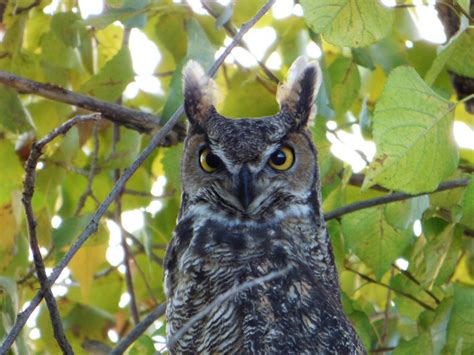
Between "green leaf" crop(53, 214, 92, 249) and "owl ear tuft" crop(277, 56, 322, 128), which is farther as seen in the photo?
"owl ear tuft" crop(277, 56, 322, 128)

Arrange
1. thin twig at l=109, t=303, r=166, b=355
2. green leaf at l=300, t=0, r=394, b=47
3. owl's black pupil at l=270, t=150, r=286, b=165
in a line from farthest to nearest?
owl's black pupil at l=270, t=150, r=286, b=165
thin twig at l=109, t=303, r=166, b=355
green leaf at l=300, t=0, r=394, b=47

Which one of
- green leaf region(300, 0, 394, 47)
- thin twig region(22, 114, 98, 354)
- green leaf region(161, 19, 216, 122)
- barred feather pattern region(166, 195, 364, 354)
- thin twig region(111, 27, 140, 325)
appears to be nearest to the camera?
thin twig region(22, 114, 98, 354)

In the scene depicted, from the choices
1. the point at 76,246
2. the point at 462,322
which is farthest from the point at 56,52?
the point at 462,322

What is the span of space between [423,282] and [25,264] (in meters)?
1.19

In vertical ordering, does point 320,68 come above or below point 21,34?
below

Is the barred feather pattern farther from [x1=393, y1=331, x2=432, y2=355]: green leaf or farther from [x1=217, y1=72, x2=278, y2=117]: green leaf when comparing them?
[x1=217, y1=72, x2=278, y2=117]: green leaf

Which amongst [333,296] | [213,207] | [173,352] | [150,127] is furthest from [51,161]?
[333,296]

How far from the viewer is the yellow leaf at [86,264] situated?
2.84m

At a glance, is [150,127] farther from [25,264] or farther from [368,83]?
[368,83]

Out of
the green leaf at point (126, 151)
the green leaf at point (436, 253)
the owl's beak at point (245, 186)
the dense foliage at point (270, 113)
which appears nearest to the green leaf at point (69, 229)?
the dense foliage at point (270, 113)

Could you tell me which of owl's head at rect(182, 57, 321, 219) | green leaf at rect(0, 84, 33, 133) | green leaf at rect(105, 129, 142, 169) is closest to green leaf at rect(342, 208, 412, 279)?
owl's head at rect(182, 57, 321, 219)

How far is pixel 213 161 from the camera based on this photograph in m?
2.59

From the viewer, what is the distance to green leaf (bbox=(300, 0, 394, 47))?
82.4 inches

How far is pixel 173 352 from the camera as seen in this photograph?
2340 millimetres
